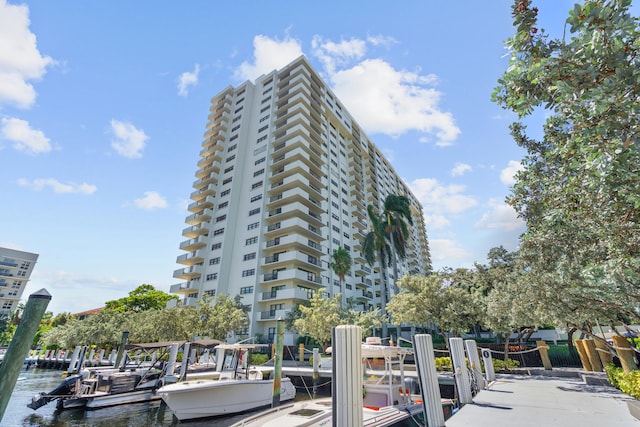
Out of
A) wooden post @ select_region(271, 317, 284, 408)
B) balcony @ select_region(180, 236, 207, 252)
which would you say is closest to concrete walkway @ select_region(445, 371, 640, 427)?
wooden post @ select_region(271, 317, 284, 408)

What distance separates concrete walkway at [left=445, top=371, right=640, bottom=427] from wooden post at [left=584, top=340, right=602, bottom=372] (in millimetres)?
5087

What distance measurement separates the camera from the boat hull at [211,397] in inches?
592

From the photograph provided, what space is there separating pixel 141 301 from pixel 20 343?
6626 cm

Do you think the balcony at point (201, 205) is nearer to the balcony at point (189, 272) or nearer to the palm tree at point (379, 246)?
the balcony at point (189, 272)

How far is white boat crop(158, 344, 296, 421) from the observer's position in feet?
49.4

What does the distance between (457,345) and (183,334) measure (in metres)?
28.5

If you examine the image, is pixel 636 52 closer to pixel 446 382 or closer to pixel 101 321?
pixel 446 382

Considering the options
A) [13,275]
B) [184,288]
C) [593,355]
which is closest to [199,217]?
[184,288]

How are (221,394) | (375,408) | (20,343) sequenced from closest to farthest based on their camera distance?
(20,343) < (375,408) < (221,394)

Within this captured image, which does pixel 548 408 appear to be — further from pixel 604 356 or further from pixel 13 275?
pixel 13 275

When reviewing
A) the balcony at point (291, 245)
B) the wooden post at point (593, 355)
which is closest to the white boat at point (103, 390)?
the balcony at point (291, 245)

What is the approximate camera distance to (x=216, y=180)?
5600 cm

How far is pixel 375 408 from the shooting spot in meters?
10.4

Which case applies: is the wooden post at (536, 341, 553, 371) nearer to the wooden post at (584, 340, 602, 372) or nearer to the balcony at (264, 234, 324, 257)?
the wooden post at (584, 340, 602, 372)
